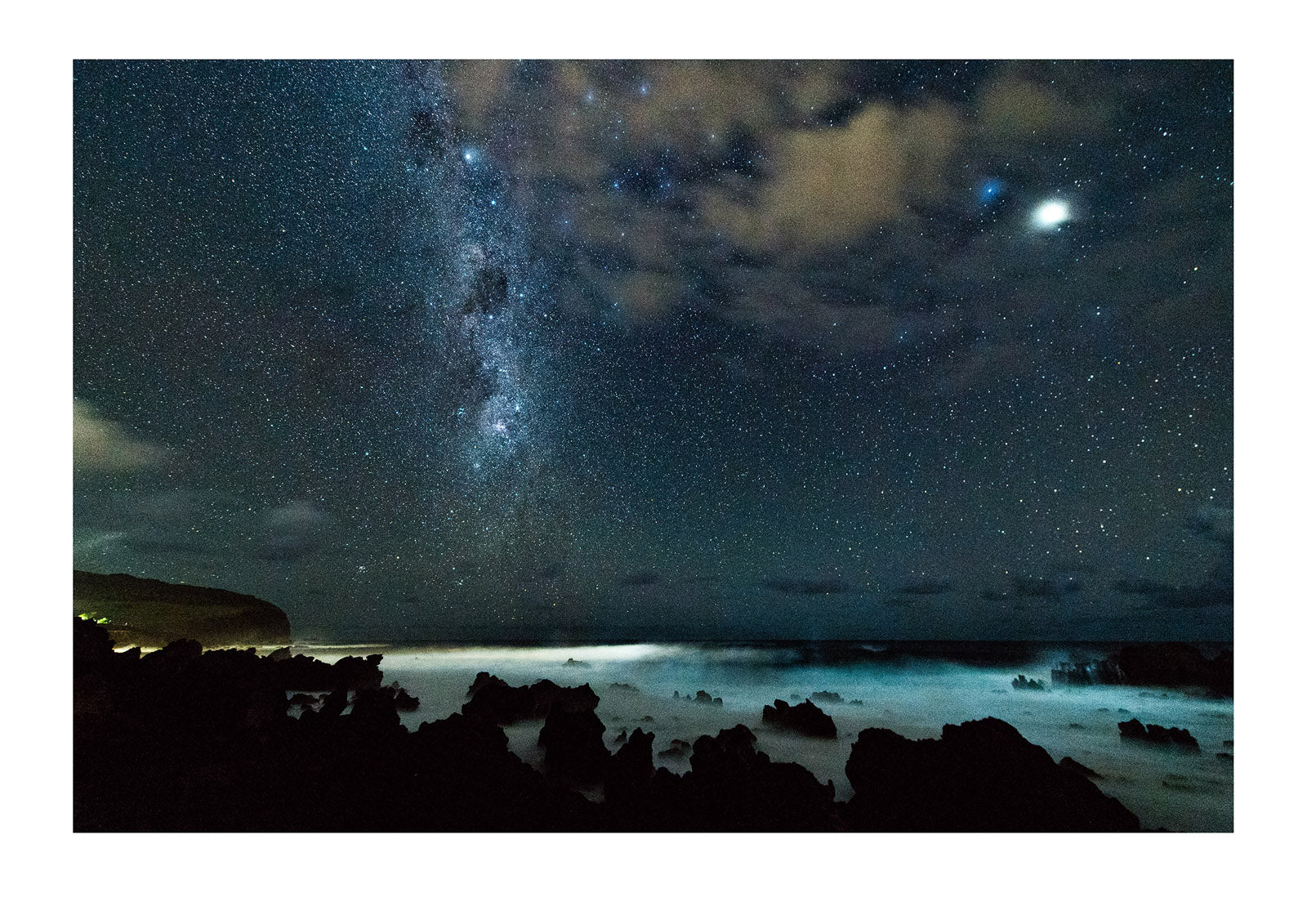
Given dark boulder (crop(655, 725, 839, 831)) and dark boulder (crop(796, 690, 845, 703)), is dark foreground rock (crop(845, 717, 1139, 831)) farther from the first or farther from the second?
dark boulder (crop(796, 690, 845, 703))

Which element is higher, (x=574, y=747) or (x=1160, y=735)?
(x=574, y=747)

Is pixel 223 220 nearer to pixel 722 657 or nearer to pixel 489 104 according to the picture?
pixel 489 104

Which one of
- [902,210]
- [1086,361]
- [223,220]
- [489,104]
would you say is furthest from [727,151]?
[223,220]

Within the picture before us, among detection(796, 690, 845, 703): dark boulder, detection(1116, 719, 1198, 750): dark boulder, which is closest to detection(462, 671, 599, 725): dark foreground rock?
detection(796, 690, 845, 703): dark boulder

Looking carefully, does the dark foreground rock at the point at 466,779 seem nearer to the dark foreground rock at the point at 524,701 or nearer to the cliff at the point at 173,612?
the dark foreground rock at the point at 524,701

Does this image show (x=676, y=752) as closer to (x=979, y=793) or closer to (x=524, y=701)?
(x=524, y=701)

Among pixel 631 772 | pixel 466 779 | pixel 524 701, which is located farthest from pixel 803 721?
pixel 466 779

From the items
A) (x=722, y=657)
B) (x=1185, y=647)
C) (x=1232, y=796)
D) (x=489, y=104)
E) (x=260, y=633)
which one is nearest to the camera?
(x=1232, y=796)
